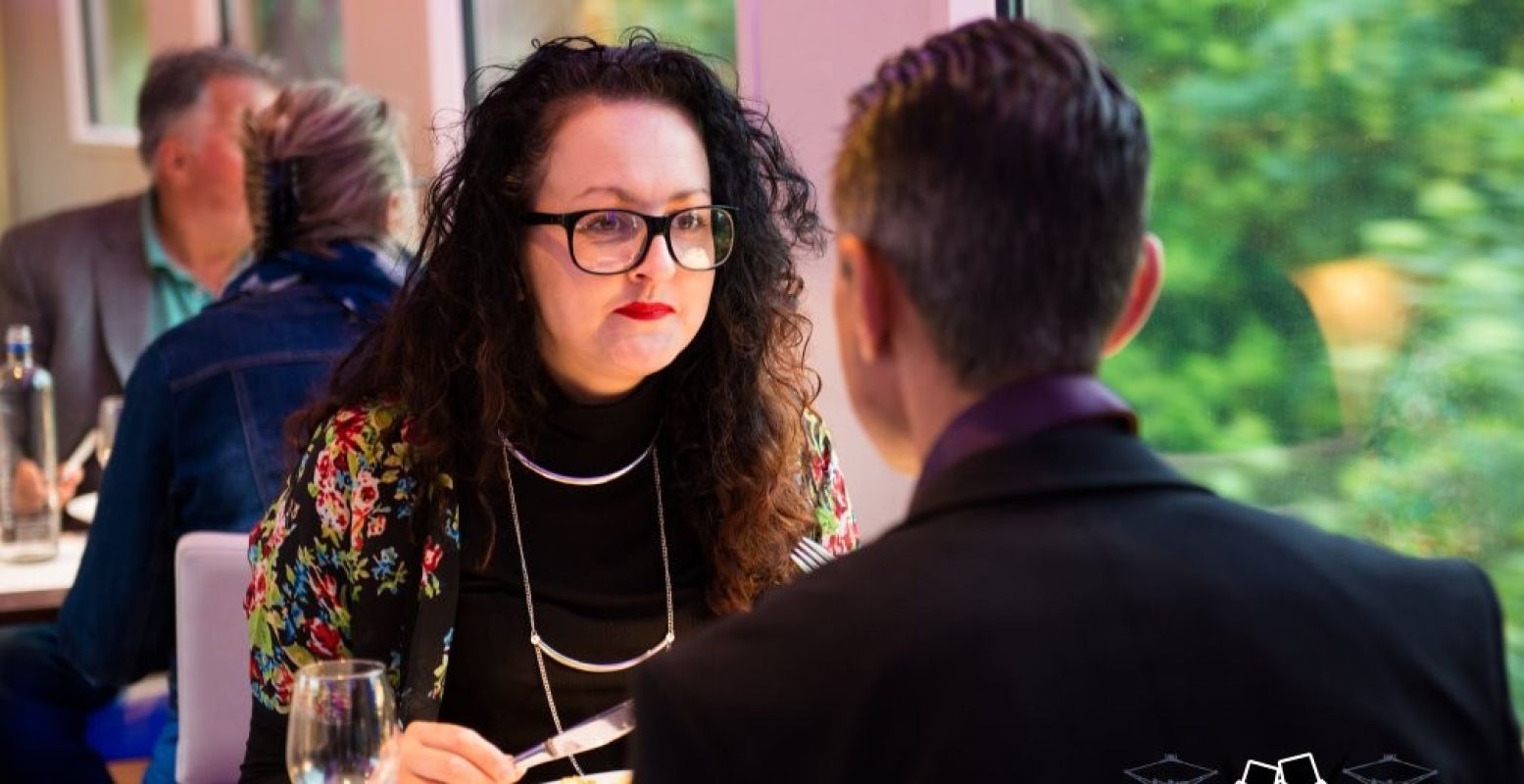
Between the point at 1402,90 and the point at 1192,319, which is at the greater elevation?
the point at 1402,90

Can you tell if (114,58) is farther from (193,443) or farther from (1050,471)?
(1050,471)

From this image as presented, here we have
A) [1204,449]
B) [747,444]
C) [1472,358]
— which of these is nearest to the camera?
[1472,358]

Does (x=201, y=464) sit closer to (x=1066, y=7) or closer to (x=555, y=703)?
(x=555, y=703)

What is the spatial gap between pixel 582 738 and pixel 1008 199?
36.4 inches

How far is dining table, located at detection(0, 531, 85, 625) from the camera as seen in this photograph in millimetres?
2863

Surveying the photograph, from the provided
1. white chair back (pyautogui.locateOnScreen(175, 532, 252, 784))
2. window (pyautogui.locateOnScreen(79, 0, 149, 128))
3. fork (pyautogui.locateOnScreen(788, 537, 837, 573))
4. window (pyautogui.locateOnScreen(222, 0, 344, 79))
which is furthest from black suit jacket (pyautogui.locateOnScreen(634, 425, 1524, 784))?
window (pyautogui.locateOnScreen(79, 0, 149, 128))

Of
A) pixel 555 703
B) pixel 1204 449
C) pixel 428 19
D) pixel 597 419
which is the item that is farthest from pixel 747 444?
pixel 428 19

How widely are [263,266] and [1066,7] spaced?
4.38 ft

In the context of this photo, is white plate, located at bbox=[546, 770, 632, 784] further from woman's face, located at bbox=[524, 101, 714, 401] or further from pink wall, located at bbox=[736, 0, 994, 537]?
pink wall, located at bbox=[736, 0, 994, 537]

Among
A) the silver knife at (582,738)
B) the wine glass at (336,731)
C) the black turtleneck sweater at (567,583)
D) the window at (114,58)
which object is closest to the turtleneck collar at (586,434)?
the black turtleneck sweater at (567,583)

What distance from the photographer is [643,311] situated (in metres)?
1.88

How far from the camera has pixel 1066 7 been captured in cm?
244

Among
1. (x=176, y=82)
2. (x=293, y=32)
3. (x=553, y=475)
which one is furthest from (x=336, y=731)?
(x=293, y=32)

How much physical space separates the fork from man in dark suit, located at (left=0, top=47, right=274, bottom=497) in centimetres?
291
